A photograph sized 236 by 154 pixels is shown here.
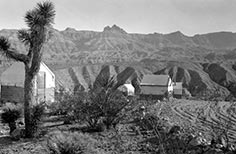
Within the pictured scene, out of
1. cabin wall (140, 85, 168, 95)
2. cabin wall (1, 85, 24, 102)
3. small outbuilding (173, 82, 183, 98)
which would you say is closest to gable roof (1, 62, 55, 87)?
cabin wall (1, 85, 24, 102)

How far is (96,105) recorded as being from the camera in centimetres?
1159

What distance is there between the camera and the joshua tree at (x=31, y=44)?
10578 millimetres

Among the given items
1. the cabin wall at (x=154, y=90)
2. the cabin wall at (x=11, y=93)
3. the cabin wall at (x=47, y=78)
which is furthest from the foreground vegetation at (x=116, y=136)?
the cabin wall at (x=154, y=90)

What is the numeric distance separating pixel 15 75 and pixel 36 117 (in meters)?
19.7

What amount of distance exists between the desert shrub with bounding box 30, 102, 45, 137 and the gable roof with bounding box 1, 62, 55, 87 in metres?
18.4

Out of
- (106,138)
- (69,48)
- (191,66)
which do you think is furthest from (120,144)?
(69,48)

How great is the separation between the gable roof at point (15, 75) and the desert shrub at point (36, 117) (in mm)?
18427

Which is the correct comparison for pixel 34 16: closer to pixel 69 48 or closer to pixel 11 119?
pixel 11 119

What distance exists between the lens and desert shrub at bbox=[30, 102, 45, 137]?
1036 centimetres

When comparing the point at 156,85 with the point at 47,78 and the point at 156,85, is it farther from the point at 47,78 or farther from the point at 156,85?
the point at 47,78

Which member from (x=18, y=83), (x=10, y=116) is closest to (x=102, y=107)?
(x=10, y=116)

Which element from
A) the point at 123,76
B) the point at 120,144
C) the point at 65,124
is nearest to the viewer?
the point at 120,144

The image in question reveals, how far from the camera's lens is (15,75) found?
28812mm

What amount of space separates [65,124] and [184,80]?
242ft
